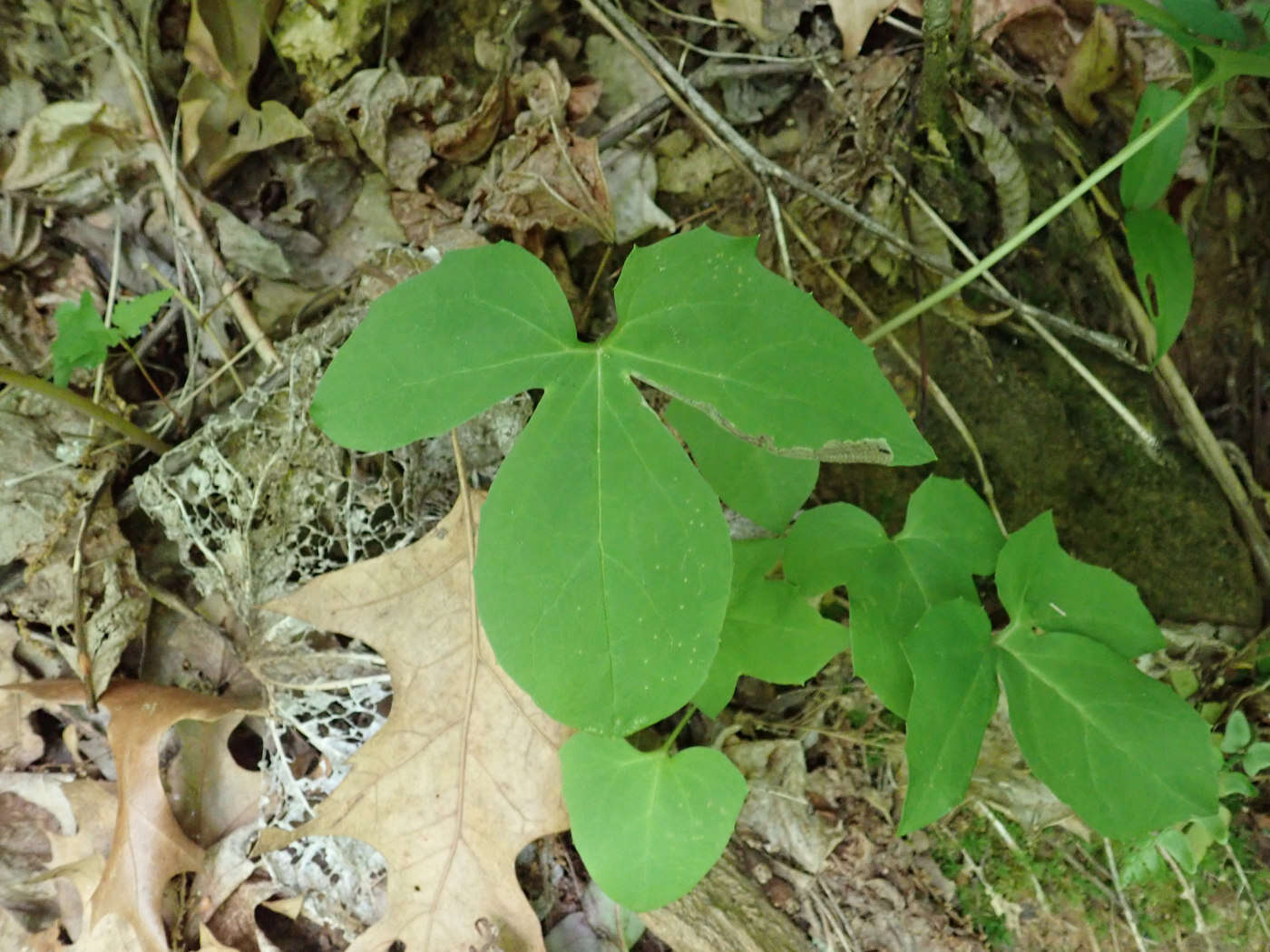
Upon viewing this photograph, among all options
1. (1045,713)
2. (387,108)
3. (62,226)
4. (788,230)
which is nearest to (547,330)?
(788,230)

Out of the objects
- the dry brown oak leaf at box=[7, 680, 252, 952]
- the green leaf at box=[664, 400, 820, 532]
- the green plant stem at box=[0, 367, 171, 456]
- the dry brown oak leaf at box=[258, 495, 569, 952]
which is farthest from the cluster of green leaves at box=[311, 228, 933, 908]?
the dry brown oak leaf at box=[7, 680, 252, 952]

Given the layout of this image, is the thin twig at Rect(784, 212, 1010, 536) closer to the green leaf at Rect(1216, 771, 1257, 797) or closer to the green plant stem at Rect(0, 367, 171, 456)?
the green leaf at Rect(1216, 771, 1257, 797)

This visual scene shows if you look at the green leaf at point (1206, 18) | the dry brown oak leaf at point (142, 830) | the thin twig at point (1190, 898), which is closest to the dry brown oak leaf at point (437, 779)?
the dry brown oak leaf at point (142, 830)

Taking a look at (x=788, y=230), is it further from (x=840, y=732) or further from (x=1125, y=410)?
(x=840, y=732)

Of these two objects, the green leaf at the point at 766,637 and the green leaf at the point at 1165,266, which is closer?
the green leaf at the point at 766,637

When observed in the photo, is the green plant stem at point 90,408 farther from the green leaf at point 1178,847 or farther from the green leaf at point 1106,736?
the green leaf at point 1178,847

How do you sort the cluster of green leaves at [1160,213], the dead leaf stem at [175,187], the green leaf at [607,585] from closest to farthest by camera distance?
the green leaf at [607,585]
the cluster of green leaves at [1160,213]
the dead leaf stem at [175,187]

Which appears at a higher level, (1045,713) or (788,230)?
(788,230)
